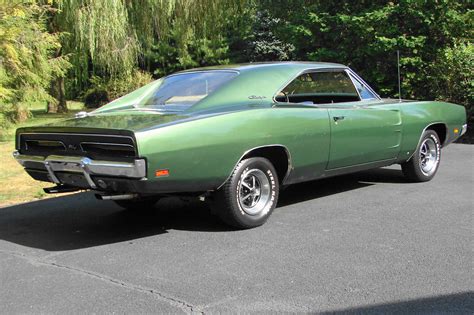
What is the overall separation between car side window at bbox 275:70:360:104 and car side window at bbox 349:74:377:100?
0.06 meters

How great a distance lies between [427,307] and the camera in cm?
335

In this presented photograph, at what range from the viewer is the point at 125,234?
522 cm

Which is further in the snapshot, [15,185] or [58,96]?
[58,96]

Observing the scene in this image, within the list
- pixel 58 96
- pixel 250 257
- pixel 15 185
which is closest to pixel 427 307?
pixel 250 257

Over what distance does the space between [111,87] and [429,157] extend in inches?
877

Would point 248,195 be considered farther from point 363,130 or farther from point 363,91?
point 363,91

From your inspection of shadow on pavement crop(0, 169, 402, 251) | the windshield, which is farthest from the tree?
the windshield

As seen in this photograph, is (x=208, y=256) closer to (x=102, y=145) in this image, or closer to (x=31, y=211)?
(x=102, y=145)

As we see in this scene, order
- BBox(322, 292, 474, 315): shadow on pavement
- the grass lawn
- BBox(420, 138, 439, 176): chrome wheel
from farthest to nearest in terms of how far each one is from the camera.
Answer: BBox(420, 138, 439, 176): chrome wheel → the grass lawn → BBox(322, 292, 474, 315): shadow on pavement

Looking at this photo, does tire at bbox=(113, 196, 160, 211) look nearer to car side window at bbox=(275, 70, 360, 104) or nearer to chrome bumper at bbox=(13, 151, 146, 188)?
chrome bumper at bbox=(13, 151, 146, 188)

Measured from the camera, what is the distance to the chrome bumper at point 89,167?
4.34 meters

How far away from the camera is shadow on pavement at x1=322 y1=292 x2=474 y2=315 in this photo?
329 cm

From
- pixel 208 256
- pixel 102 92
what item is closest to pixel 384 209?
pixel 208 256

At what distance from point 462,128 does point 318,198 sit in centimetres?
288
